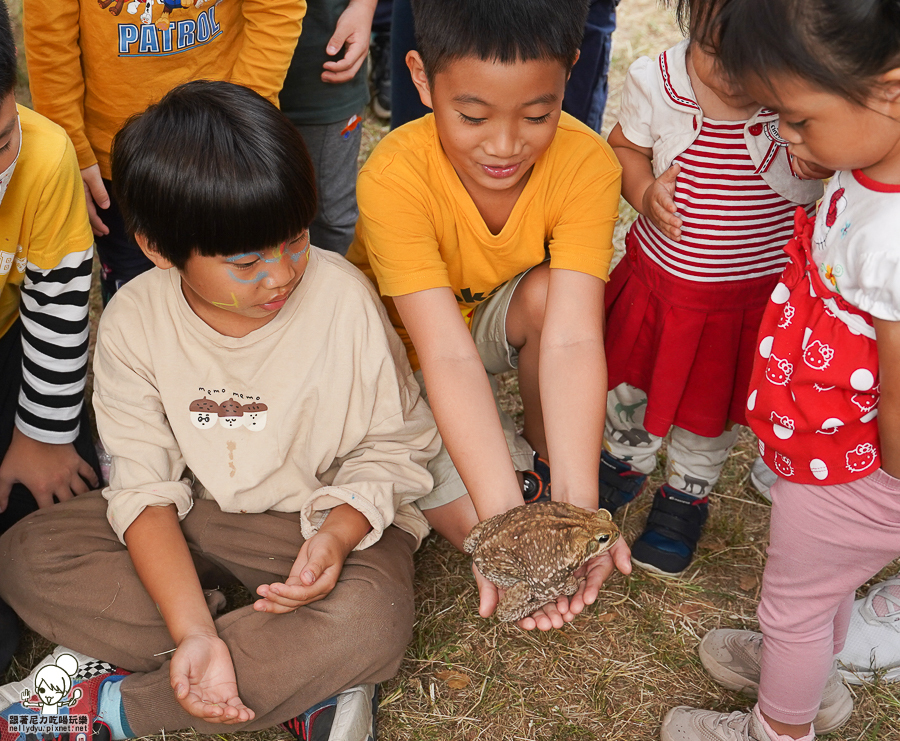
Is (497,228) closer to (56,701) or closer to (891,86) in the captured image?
(891,86)

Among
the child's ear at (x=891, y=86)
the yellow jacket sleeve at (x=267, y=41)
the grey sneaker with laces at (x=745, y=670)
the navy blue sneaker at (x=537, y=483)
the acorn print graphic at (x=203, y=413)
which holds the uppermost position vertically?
the child's ear at (x=891, y=86)

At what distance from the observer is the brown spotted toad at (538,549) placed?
5.51 ft

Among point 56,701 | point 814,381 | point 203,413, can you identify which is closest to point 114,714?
point 56,701

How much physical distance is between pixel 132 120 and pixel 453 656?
1.50 meters

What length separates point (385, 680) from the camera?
2076 millimetres

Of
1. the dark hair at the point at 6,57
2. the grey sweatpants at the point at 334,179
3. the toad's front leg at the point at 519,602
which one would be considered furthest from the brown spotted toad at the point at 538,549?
the grey sweatpants at the point at 334,179

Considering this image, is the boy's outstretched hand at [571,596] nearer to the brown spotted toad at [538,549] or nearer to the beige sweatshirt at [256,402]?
the brown spotted toad at [538,549]

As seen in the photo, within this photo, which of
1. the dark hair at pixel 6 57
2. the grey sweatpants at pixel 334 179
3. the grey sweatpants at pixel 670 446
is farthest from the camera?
the grey sweatpants at pixel 334 179

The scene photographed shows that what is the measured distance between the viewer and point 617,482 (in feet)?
8.38

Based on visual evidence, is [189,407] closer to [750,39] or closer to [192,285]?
[192,285]

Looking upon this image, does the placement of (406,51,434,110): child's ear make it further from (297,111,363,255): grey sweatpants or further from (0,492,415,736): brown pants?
(0,492,415,736): brown pants

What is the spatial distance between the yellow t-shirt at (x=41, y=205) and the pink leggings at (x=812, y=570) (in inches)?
68.6

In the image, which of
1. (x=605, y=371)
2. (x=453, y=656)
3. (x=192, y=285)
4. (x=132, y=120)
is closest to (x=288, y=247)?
(x=192, y=285)

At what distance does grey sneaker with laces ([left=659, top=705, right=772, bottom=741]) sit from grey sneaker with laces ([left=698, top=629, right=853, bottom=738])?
8cm
